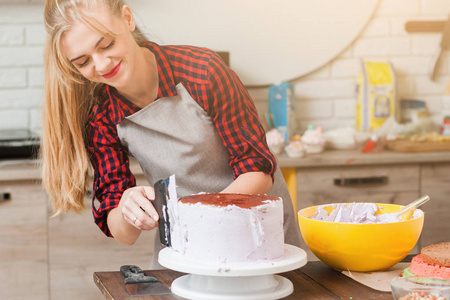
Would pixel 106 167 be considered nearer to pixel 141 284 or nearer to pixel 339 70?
pixel 141 284

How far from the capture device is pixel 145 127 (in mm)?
1624

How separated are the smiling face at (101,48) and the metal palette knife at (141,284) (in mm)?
441

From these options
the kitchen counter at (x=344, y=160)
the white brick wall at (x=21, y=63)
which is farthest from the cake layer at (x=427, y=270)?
the white brick wall at (x=21, y=63)

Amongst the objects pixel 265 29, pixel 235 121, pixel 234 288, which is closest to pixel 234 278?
pixel 234 288

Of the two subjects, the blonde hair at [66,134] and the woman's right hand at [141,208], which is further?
the blonde hair at [66,134]

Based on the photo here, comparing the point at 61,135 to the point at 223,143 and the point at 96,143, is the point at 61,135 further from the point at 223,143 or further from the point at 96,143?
the point at 223,143

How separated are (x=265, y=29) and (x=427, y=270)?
79.1 inches

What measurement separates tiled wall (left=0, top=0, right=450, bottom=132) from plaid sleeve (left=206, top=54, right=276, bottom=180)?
145 centimetres

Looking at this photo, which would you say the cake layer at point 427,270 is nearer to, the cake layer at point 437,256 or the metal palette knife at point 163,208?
the cake layer at point 437,256

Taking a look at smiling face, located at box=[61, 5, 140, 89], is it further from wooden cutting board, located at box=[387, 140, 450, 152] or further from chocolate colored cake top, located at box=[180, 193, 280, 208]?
wooden cutting board, located at box=[387, 140, 450, 152]

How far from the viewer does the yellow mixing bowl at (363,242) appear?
118 centimetres

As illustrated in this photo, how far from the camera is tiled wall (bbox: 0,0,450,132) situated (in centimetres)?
287

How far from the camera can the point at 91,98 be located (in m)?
1.63

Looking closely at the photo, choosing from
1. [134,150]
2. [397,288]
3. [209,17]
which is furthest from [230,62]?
[397,288]
